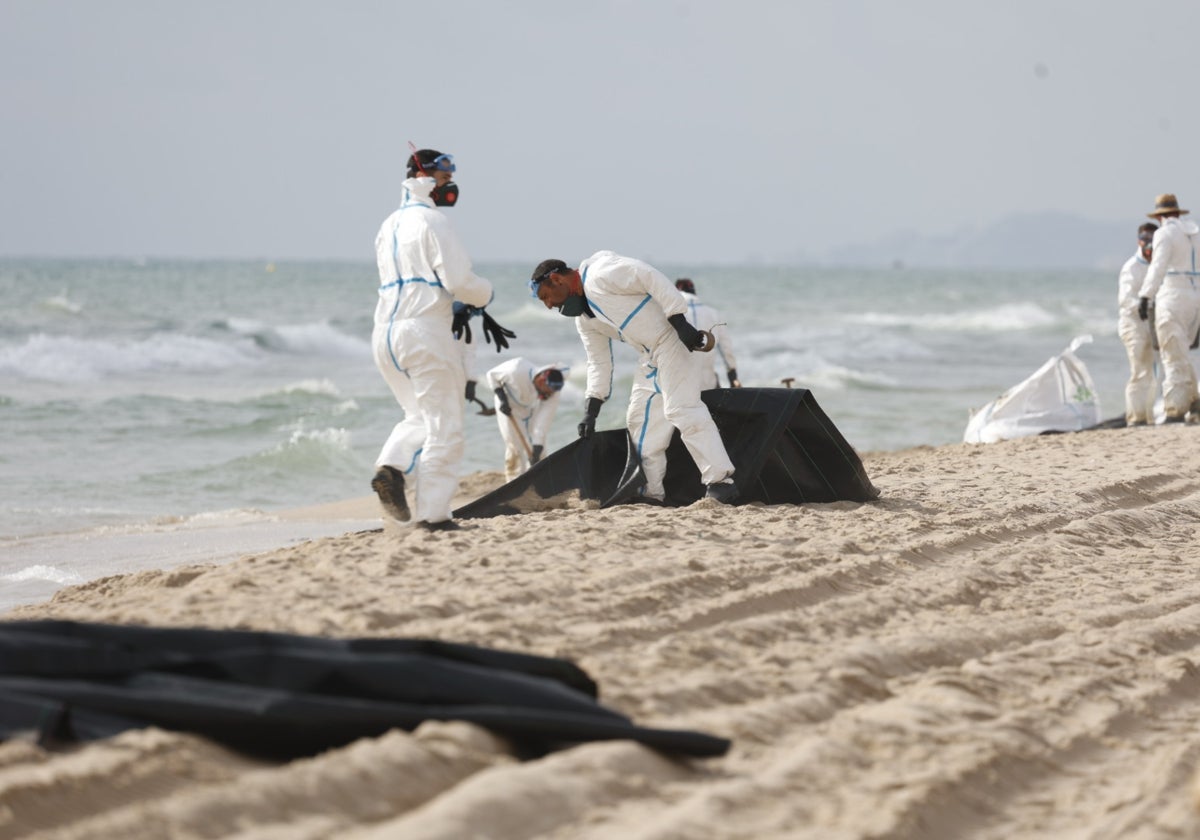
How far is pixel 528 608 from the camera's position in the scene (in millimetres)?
4855

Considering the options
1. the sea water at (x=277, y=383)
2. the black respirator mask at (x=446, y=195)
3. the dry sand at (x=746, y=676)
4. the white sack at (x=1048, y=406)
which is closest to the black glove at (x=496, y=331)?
the black respirator mask at (x=446, y=195)

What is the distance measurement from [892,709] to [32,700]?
244cm

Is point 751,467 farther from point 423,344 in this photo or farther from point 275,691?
point 275,691

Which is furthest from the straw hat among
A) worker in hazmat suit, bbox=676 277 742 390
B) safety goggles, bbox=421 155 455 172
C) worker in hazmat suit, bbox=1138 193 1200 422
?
safety goggles, bbox=421 155 455 172

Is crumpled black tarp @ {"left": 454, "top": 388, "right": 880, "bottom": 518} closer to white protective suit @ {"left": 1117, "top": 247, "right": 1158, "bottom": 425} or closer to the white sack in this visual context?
the white sack

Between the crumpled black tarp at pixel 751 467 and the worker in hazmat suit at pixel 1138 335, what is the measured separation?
667 centimetres

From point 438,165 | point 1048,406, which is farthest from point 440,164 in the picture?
point 1048,406

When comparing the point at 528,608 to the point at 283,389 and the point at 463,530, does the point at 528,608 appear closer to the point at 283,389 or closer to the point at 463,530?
the point at 463,530

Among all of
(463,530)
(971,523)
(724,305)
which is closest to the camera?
(463,530)

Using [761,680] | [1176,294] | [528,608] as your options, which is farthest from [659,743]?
[1176,294]

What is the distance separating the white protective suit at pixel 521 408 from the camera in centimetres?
1104

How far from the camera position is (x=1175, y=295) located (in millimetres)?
13102

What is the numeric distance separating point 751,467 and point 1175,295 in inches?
287

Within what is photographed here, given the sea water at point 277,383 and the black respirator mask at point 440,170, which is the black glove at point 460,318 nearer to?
the black respirator mask at point 440,170
